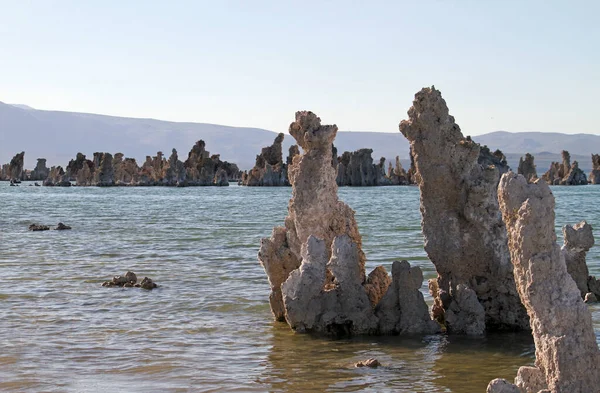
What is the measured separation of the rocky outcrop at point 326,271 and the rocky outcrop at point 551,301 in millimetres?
5148

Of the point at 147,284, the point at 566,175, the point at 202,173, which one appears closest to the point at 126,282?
the point at 147,284

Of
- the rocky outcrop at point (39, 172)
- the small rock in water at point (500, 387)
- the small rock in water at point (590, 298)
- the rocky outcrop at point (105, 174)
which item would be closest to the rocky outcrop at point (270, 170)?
the rocky outcrop at point (105, 174)

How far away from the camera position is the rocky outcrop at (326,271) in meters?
13.6

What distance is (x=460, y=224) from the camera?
1395 centimetres

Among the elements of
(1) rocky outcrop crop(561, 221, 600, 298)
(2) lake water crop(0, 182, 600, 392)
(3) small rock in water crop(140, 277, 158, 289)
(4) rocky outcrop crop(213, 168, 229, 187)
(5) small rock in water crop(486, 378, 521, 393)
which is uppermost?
(4) rocky outcrop crop(213, 168, 229, 187)

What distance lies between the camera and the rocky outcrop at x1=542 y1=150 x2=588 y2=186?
142 metres

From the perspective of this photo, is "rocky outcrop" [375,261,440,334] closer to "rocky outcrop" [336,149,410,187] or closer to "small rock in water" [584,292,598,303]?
"small rock in water" [584,292,598,303]

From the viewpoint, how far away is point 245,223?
4616 centimetres

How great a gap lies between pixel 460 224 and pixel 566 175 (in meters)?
137

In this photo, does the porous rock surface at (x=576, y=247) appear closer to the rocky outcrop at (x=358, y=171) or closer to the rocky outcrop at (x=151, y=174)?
the rocky outcrop at (x=151, y=174)

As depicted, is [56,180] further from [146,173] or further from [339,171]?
[339,171]

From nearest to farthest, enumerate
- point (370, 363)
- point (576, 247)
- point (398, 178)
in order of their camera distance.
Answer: point (370, 363) → point (576, 247) → point (398, 178)

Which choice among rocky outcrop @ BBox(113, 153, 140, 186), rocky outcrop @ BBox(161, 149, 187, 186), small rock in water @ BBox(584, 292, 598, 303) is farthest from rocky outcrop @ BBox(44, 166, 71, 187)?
small rock in water @ BBox(584, 292, 598, 303)

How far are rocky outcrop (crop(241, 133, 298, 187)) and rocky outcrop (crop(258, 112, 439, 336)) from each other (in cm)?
12727
